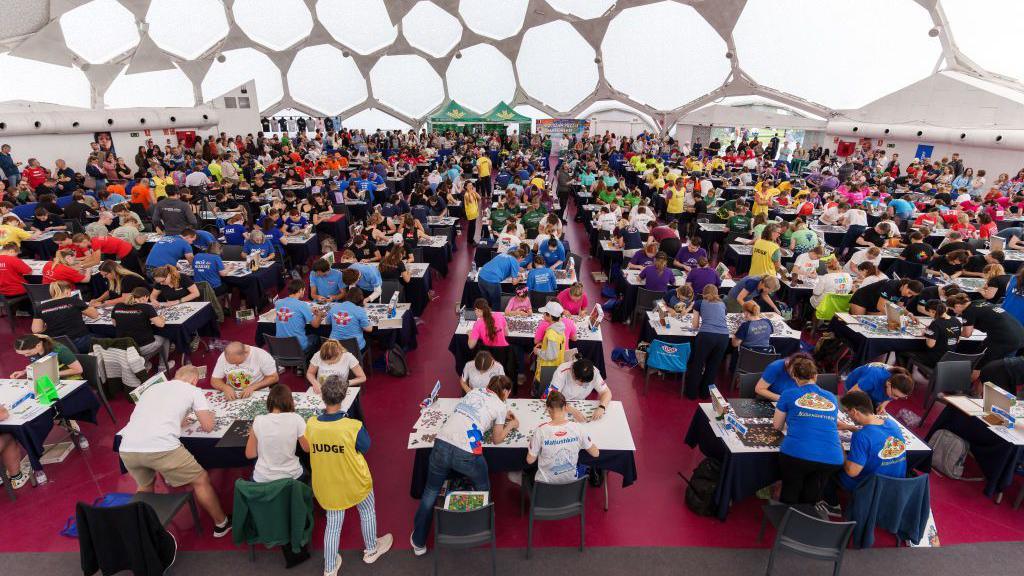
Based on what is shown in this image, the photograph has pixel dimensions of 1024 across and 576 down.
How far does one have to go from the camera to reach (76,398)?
194 inches

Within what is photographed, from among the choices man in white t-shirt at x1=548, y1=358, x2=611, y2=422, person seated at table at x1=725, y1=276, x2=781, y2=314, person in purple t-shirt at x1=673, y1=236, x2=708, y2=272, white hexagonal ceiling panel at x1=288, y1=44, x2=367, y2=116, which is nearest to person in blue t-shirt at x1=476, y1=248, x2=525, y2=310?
man in white t-shirt at x1=548, y1=358, x2=611, y2=422

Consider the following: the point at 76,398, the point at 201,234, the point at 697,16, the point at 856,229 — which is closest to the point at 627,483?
the point at 76,398

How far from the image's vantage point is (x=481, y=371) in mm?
4582

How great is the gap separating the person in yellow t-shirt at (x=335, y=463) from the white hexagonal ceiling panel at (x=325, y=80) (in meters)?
32.8

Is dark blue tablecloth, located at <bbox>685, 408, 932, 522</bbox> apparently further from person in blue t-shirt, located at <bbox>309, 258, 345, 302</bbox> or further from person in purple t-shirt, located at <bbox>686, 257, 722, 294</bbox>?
person in blue t-shirt, located at <bbox>309, 258, 345, 302</bbox>

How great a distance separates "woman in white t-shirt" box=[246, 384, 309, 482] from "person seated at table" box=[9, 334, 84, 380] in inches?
112

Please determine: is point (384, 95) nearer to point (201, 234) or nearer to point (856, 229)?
point (201, 234)

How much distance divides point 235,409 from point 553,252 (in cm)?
520

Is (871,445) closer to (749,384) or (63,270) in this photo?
(749,384)

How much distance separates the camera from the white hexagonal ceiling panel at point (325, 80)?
101 feet

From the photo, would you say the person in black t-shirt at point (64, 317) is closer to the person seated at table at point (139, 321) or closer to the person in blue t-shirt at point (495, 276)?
the person seated at table at point (139, 321)

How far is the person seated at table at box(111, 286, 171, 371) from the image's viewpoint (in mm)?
5852

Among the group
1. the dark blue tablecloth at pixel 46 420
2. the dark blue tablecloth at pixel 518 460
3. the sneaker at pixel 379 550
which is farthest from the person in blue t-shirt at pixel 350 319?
the dark blue tablecloth at pixel 46 420

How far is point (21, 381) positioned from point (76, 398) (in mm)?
545
